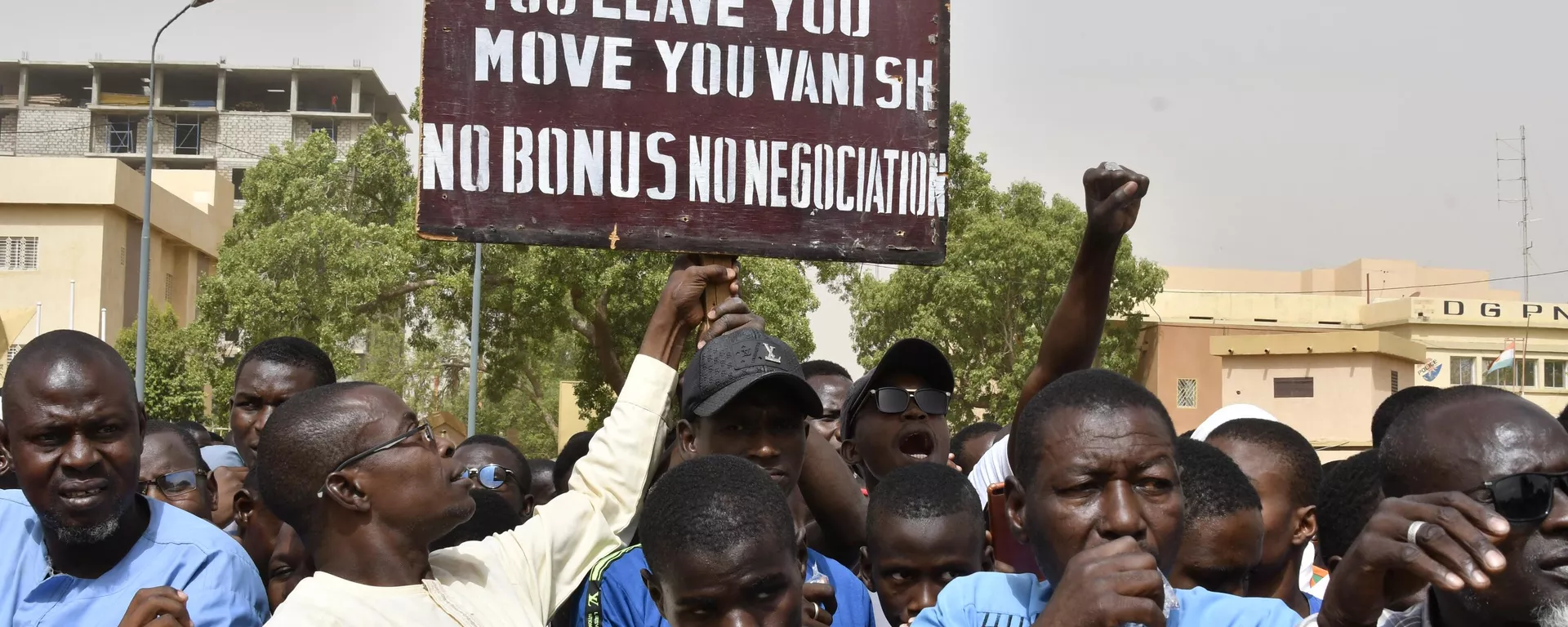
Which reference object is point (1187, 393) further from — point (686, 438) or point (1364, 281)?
point (686, 438)

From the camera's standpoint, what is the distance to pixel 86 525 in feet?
9.90

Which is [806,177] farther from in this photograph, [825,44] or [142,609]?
[142,609]

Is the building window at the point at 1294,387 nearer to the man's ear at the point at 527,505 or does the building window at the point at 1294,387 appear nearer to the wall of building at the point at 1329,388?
the wall of building at the point at 1329,388

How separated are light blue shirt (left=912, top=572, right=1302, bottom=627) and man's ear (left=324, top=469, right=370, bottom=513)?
3.85 ft

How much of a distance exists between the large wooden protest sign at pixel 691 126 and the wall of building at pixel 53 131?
3350 inches

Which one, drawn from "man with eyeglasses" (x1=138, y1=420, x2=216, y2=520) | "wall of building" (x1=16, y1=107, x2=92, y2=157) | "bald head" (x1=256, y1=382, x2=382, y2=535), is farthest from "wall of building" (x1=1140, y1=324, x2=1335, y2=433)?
"wall of building" (x1=16, y1=107, x2=92, y2=157)

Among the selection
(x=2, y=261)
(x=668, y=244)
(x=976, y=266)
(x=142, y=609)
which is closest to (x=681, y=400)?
(x=668, y=244)

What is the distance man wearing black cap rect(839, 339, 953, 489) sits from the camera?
4438 mm

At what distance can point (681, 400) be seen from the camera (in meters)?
3.53

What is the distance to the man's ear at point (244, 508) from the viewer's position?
12.7 ft

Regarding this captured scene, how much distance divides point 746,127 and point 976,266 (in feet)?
68.4

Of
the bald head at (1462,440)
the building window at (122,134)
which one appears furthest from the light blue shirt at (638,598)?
the building window at (122,134)

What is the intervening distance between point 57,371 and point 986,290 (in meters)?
22.1

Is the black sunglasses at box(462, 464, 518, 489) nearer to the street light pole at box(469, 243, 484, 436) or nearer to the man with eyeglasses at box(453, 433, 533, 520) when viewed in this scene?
the man with eyeglasses at box(453, 433, 533, 520)
